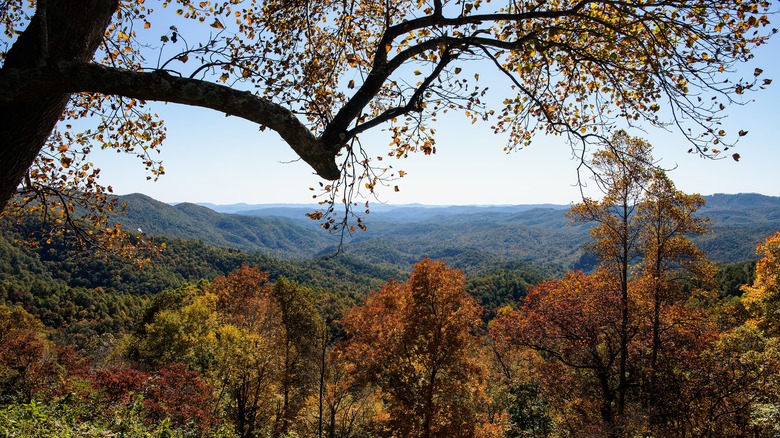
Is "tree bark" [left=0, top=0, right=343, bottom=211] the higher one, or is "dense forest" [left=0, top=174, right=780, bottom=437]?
"tree bark" [left=0, top=0, right=343, bottom=211]

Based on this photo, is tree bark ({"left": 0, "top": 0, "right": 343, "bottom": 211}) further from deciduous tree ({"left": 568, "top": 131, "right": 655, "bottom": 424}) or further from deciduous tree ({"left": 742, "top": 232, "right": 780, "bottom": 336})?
deciduous tree ({"left": 742, "top": 232, "right": 780, "bottom": 336})

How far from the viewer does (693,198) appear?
35.3 feet

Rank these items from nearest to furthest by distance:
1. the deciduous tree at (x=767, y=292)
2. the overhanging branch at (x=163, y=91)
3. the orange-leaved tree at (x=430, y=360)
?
the overhanging branch at (x=163, y=91) → the orange-leaved tree at (x=430, y=360) → the deciduous tree at (x=767, y=292)

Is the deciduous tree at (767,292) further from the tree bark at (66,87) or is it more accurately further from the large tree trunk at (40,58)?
the large tree trunk at (40,58)

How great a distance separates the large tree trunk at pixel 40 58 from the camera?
2.17 metres

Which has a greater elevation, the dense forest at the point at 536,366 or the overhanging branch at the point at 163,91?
→ the overhanging branch at the point at 163,91

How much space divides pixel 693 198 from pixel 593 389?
21.7ft

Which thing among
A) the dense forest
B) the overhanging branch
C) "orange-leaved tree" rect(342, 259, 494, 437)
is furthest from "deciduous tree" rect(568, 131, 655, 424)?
the overhanging branch

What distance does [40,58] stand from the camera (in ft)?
6.97

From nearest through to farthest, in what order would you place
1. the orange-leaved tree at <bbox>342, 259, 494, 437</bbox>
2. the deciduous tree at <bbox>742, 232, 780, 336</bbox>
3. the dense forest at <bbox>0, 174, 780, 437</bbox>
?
the dense forest at <bbox>0, 174, 780, 437</bbox>
the orange-leaved tree at <bbox>342, 259, 494, 437</bbox>
the deciduous tree at <bbox>742, 232, 780, 336</bbox>

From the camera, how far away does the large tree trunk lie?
217 centimetres

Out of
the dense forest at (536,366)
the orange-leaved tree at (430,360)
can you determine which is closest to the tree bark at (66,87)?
the dense forest at (536,366)

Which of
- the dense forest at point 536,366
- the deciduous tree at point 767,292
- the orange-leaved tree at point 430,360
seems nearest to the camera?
the dense forest at point 536,366

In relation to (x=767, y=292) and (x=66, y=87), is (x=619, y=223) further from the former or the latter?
(x=66, y=87)
